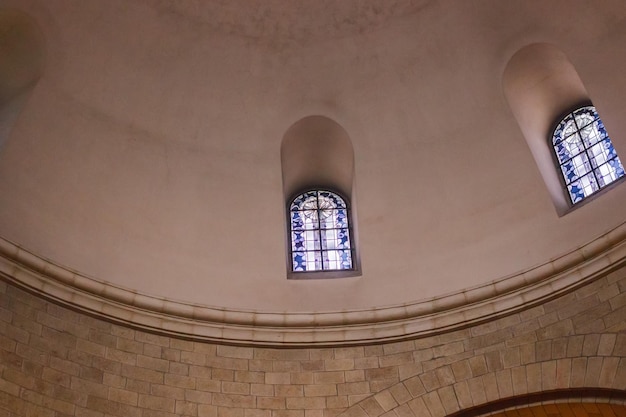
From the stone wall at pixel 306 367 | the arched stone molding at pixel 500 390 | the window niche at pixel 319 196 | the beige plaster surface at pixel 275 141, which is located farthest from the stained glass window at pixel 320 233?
the arched stone molding at pixel 500 390

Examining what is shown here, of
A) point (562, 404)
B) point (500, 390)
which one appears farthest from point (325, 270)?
point (562, 404)

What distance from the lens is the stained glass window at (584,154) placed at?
42.7ft

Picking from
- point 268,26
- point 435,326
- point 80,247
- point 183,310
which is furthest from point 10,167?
point 435,326

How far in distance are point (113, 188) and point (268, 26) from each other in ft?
10.4

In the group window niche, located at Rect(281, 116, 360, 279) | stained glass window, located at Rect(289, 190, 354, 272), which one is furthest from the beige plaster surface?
stained glass window, located at Rect(289, 190, 354, 272)

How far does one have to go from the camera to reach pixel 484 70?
45.0 ft

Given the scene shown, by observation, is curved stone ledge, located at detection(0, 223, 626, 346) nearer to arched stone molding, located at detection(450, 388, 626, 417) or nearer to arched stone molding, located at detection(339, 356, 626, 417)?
arched stone molding, located at detection(339, 356, 626, 417)

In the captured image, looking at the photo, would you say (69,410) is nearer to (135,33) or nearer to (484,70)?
(135,33)

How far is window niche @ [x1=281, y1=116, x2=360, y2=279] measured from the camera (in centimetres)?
1382

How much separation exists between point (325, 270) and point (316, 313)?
→ 46.6 inches

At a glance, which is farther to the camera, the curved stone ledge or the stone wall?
the curved stone ledge

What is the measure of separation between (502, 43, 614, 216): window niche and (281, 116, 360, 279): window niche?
226cm

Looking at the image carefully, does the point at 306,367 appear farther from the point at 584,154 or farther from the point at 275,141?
the point at 584,154

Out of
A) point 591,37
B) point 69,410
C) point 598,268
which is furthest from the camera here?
point 591,37
